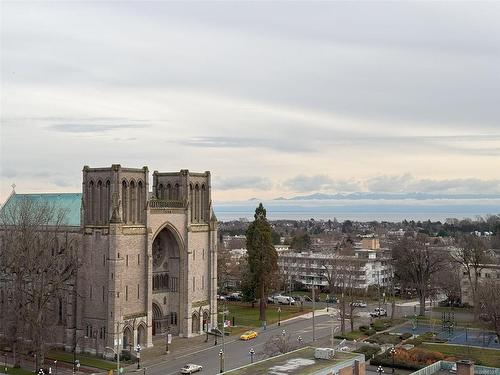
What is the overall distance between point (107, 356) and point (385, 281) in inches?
3058

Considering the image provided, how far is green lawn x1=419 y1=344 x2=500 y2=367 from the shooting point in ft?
198

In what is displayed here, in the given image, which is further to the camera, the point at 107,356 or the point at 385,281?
the point at 385,281

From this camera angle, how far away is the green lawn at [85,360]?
59234mm

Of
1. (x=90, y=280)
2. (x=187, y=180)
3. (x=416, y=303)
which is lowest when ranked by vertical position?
(x=416, y=303)

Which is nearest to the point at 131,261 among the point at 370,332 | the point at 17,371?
the point at 17,371

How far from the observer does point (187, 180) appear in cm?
7350

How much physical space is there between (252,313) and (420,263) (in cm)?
2524

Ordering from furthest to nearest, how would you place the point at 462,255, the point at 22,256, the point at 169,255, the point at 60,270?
the point at 462,255
the point at 169,255
the point at 60,270
the point at 22,256

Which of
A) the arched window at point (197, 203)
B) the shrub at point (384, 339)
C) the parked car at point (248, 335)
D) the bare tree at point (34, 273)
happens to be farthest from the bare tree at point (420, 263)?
the bare tree at point (34, 273)

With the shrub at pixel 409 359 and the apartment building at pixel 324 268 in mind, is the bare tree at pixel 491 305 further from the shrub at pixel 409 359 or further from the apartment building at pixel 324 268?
the apartment building at pixel 324 268

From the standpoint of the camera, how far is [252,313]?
301ft

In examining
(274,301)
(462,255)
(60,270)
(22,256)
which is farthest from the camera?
(274,301)

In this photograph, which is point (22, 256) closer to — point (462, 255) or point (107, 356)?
point (107, 356)

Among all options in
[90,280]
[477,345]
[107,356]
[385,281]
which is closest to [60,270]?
[90,280]
